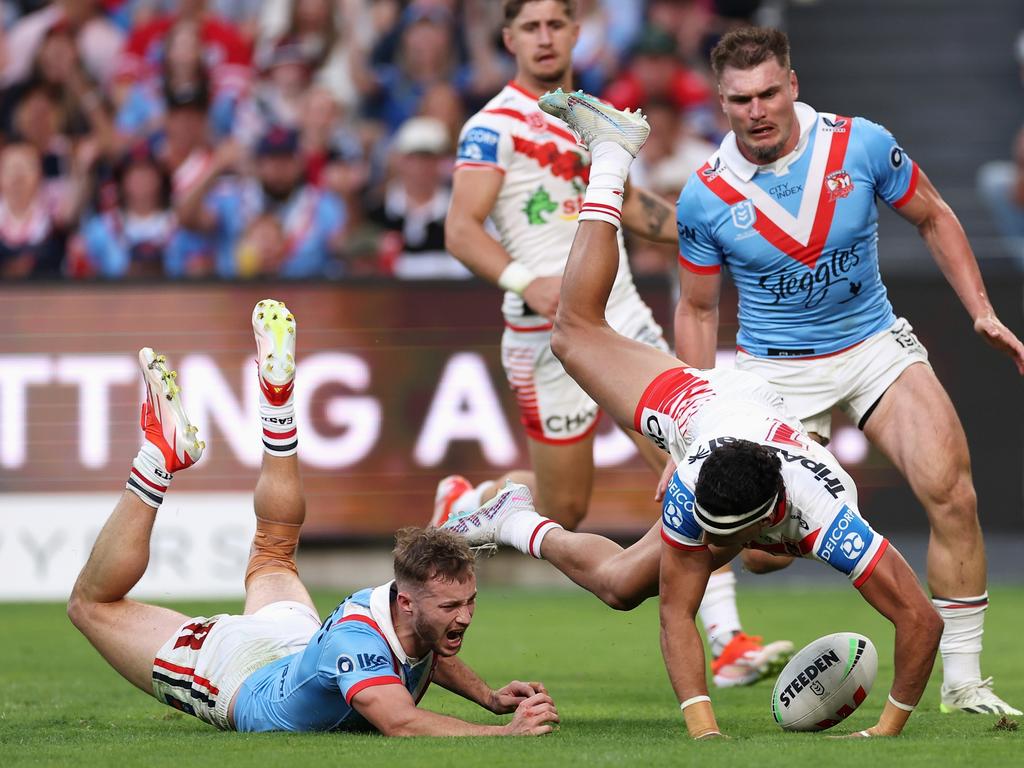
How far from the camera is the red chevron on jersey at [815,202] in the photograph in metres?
7.55

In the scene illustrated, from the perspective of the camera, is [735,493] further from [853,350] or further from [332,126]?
[332,126]

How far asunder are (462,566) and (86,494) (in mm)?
7134

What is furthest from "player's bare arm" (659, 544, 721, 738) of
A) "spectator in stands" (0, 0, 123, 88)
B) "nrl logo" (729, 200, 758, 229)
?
"spectator in stands" (0, 0, 123, 88)

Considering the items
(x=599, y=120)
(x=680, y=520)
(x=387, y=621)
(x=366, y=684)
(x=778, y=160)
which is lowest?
(x=366, y=684)

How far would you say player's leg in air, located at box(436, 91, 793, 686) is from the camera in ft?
23.0

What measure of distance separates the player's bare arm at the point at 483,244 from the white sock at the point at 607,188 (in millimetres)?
1133

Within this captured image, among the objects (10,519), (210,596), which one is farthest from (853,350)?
(10,519)

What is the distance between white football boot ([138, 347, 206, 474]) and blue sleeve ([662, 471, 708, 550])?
2255 millimetres

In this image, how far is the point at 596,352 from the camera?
7273 mm

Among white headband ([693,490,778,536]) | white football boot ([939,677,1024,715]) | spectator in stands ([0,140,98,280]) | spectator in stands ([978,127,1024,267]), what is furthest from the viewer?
spectator in stands ([978,127,1024,267])

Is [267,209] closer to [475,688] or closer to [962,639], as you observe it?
[475,688]

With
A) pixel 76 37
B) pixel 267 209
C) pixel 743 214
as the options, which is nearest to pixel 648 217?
pixel 743 214

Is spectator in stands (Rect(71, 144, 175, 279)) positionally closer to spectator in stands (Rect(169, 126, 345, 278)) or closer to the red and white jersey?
spectator in stands (Rect(169, 126, 345, 278))

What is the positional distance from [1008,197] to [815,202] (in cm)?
870
